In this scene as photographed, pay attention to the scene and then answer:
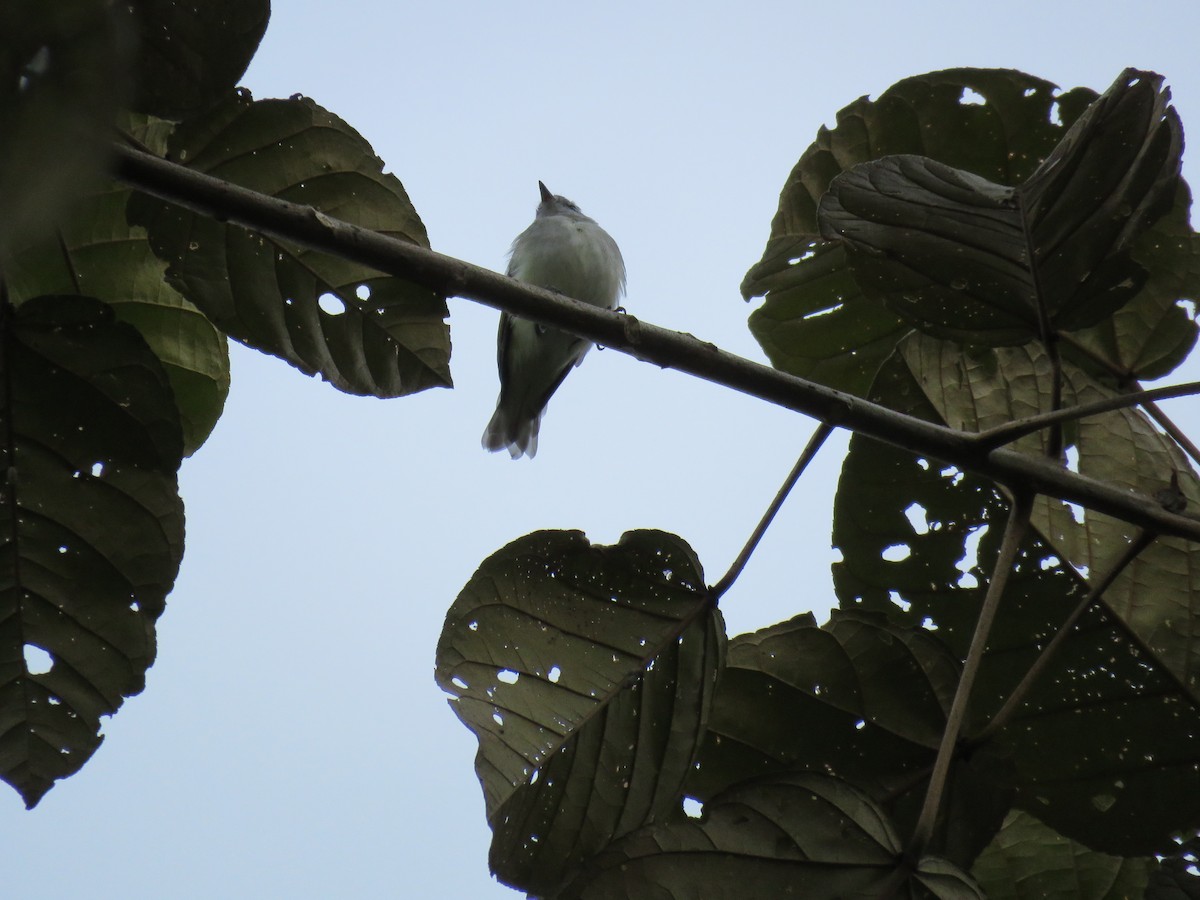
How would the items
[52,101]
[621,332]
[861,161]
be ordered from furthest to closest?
[861,161], [621,332], [52,101]

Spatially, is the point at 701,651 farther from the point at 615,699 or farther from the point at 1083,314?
the point at 1083,314

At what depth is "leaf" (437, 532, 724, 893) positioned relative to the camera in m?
1.50

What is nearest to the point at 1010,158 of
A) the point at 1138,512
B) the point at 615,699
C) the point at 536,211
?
the point at 1138,512

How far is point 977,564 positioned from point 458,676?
2.62 feet

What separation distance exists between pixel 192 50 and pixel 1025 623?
137cm

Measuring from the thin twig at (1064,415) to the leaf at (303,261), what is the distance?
2.42ft

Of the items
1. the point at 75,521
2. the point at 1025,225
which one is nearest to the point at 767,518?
the point at 1025,225

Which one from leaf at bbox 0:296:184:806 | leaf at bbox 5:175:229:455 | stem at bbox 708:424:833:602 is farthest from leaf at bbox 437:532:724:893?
leaf at bbox 5:175:229:455

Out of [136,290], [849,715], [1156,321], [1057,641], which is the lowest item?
[849,715]

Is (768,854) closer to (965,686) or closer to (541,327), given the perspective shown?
(965,686)

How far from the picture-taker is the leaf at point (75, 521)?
1455mm

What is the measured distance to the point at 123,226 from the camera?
1698 millimetres

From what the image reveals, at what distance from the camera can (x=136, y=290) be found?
1757 millimetres

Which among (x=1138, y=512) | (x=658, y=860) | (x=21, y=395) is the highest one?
(x=1138, y=512)
